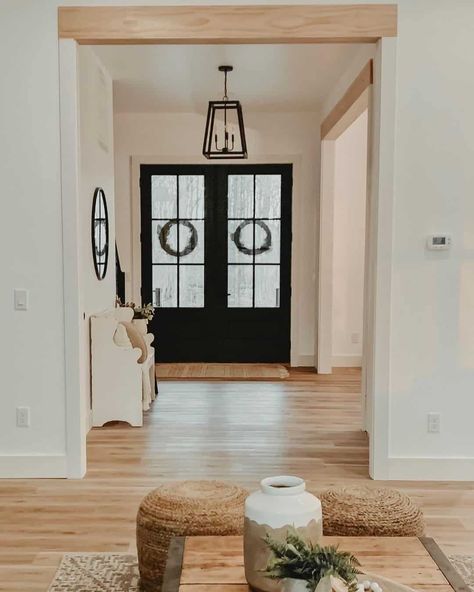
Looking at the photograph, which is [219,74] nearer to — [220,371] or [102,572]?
[220,371]

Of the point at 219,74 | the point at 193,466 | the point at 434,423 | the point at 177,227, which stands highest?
the point at 219,74

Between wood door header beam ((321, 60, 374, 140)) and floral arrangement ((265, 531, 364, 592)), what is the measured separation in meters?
3.60

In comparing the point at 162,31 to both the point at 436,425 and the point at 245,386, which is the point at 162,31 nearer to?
the point at 436,425

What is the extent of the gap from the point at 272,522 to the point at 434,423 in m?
2.51

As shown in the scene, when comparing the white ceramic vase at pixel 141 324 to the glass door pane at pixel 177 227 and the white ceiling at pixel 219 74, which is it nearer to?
the glass door pane at pixel 177 227

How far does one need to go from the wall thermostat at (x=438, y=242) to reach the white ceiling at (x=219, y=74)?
1.90m

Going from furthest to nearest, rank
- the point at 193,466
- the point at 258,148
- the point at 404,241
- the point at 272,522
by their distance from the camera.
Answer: the point at 258,148 < the point at 193,466 < the point at 404,241 < the point at 272,522

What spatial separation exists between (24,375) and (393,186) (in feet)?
7.81

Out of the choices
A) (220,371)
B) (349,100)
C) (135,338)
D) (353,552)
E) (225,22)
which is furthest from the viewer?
(220,371)

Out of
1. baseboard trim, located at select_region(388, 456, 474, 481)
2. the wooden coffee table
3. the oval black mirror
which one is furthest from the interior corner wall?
the wooden coffee table

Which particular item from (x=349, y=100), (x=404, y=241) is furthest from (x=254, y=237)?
(x=404, y=241)

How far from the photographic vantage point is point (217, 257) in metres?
7.80

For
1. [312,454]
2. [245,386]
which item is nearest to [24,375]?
[312,454]

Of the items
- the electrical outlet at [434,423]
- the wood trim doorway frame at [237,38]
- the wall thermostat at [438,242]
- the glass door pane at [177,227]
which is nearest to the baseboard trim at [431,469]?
the electrical outlet at [434,423]
